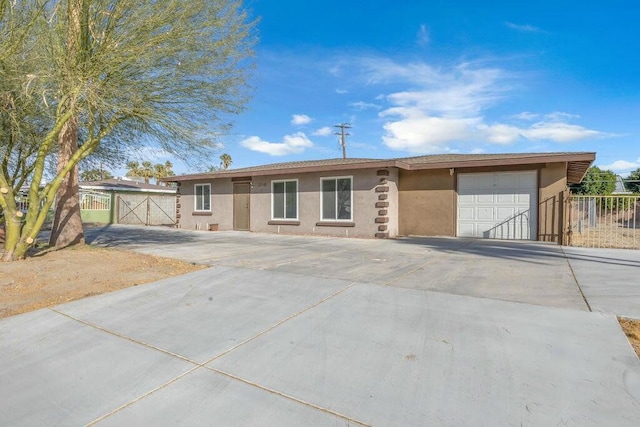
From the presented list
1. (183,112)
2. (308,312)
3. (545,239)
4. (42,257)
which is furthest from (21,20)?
(545,239)

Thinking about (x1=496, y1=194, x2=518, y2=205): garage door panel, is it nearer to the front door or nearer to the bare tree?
the bare tree

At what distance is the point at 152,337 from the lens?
3516 millimetres

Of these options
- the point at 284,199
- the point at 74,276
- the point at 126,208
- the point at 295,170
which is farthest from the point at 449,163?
the point at 126,208

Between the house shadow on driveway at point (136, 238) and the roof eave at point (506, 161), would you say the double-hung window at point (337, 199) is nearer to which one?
the roof eave at point (506, 161)

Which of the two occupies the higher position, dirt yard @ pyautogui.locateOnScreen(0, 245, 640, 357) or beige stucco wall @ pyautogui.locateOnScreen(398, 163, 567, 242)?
beige stucco wall @ pyautogui.locateOnScreen(398, 163, 567, 242)

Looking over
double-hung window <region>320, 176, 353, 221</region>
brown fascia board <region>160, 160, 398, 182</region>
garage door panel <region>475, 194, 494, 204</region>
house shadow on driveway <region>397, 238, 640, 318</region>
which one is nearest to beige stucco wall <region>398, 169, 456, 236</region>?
garage door panel <region>475, 194, 494, 204</region>

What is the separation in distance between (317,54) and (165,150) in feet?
27.1

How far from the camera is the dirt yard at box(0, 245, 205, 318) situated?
15.6 feet

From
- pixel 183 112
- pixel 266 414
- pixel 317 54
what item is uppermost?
pixel 317 54

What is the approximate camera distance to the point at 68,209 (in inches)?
381

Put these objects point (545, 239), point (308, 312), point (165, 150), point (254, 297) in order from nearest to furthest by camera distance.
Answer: point (308, 312), point (254, 297), point (165, 150), point (545, 239)

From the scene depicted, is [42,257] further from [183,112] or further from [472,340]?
[472,340]

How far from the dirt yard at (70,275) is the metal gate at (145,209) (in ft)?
48.8

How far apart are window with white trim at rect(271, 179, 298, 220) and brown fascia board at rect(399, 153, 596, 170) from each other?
4.61 m
